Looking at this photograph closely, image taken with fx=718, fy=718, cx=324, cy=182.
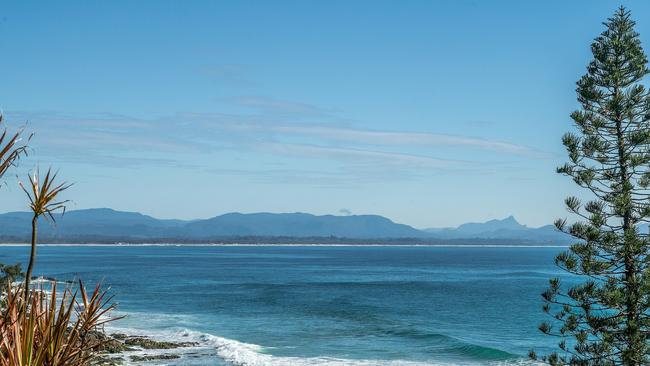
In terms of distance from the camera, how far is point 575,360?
63.3 ft

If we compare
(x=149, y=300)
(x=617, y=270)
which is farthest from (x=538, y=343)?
(x=149, y=300)

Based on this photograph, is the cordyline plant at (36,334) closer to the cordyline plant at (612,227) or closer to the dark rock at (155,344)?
the cordyline plant at (612,227)

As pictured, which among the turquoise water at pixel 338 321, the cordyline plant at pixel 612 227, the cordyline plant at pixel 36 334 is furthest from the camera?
the turquoise water at pixel 338 321

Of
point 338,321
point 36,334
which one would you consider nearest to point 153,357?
point 338,321

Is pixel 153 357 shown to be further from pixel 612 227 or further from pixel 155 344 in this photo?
pixel 612 227

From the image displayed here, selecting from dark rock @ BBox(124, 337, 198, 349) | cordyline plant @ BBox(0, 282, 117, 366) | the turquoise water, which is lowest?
the turquoise water

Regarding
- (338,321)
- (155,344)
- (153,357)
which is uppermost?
(155,344)

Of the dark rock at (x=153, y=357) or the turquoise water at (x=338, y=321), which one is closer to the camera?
the dark rock at (x=153, y=357)

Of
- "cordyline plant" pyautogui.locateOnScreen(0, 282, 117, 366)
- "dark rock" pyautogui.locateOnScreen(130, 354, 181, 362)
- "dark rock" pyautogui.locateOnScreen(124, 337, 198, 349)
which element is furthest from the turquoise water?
"cordyline plant" pyautogui.locateOnScreen(0, 282, 117, 366)

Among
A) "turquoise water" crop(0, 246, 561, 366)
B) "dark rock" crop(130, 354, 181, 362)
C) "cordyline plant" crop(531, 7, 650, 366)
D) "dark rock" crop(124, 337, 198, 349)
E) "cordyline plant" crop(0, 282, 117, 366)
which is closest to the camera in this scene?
"cordyline plant" crop(0, 282, 117, 366)

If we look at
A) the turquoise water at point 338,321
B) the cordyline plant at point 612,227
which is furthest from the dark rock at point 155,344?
the cordyline plant at point 612,227

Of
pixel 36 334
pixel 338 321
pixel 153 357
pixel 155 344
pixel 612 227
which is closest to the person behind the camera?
pixel 36 334

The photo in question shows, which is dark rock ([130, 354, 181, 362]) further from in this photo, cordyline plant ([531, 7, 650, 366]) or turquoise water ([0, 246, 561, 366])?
cordyline plant ([531, 7, 650, 366])

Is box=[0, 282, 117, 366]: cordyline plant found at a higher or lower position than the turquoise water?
higher
